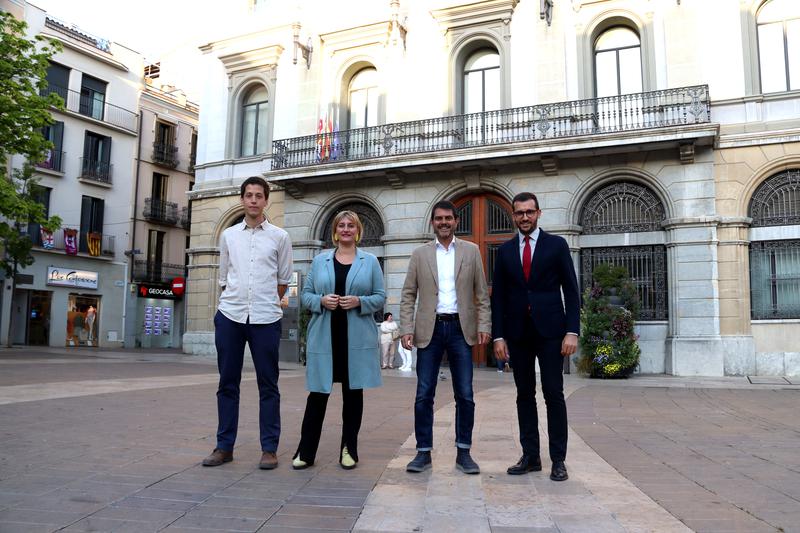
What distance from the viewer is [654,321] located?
16.1m

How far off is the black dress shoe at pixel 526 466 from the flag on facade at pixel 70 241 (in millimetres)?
29283

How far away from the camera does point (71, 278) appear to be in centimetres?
2977

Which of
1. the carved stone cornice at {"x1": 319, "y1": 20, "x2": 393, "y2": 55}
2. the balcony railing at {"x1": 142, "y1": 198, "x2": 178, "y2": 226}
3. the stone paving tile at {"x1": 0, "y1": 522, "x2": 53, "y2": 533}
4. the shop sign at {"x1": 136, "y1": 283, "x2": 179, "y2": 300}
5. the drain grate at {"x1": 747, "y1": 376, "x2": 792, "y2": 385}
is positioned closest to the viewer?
the stone paving tile at {"x1": 0, "y1": 522, "x2": 53, "y2": 533}

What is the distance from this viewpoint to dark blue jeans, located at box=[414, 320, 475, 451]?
4.77 metres

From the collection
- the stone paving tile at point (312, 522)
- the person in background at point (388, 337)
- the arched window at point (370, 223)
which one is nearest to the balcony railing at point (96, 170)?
the arched window at point (370, 223)

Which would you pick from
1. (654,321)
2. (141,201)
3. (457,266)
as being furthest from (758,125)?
(141,201)

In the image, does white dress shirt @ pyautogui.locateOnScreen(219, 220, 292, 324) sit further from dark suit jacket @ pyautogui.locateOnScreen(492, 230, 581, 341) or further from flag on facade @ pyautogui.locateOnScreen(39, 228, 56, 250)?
flag on facade @ pyautogui.locateOnScreen(39, 228, 56, 250)

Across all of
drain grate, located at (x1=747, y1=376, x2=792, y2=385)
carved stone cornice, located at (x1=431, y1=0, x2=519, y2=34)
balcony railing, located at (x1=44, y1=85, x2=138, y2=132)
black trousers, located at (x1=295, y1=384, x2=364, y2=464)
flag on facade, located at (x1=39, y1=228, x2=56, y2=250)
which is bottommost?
drain grate, located at (x1=747, y1=376, x2=792, y2=385)

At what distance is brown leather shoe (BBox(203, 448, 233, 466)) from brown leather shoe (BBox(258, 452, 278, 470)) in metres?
0.27

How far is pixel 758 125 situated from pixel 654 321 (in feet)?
17.6

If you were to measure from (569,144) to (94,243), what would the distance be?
2368 cm

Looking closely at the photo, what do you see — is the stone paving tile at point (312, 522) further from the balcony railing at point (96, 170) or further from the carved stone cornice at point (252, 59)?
the balcony railing at point (96, 170)

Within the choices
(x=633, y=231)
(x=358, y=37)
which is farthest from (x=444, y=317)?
(x=358, y=37)

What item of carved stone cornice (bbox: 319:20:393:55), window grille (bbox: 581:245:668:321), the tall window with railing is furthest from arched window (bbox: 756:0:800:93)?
the tall window with railing
